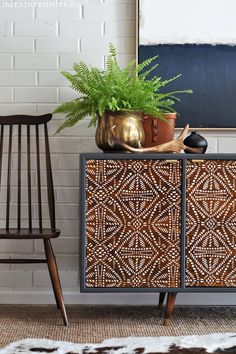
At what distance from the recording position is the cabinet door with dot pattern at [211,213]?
2.83 m

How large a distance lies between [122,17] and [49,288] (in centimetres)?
152

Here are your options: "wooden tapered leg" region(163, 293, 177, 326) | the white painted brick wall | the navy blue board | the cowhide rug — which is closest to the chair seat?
the white painted brick wall

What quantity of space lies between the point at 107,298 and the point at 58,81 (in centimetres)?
121

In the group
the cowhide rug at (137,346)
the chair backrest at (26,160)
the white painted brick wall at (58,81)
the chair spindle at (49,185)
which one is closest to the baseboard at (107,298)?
the white painted brick wall at (58,81)

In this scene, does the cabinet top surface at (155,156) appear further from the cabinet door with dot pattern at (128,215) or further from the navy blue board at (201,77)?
the navy blue board at (201,77)

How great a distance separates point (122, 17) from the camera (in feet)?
10.9

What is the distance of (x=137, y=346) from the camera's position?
101 inches

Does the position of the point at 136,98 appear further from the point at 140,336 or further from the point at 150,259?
the point at 140,336

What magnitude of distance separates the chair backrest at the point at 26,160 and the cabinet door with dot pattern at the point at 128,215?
1.37 ft

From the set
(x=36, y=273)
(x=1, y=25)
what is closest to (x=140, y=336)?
(x=36, y=273)

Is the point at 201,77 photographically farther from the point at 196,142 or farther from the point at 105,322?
the point at 105,322

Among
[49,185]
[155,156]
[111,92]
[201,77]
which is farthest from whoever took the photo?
[201,77]

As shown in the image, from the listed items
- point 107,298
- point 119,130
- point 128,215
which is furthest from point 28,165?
point 107,298

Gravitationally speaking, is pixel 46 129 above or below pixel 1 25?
below
